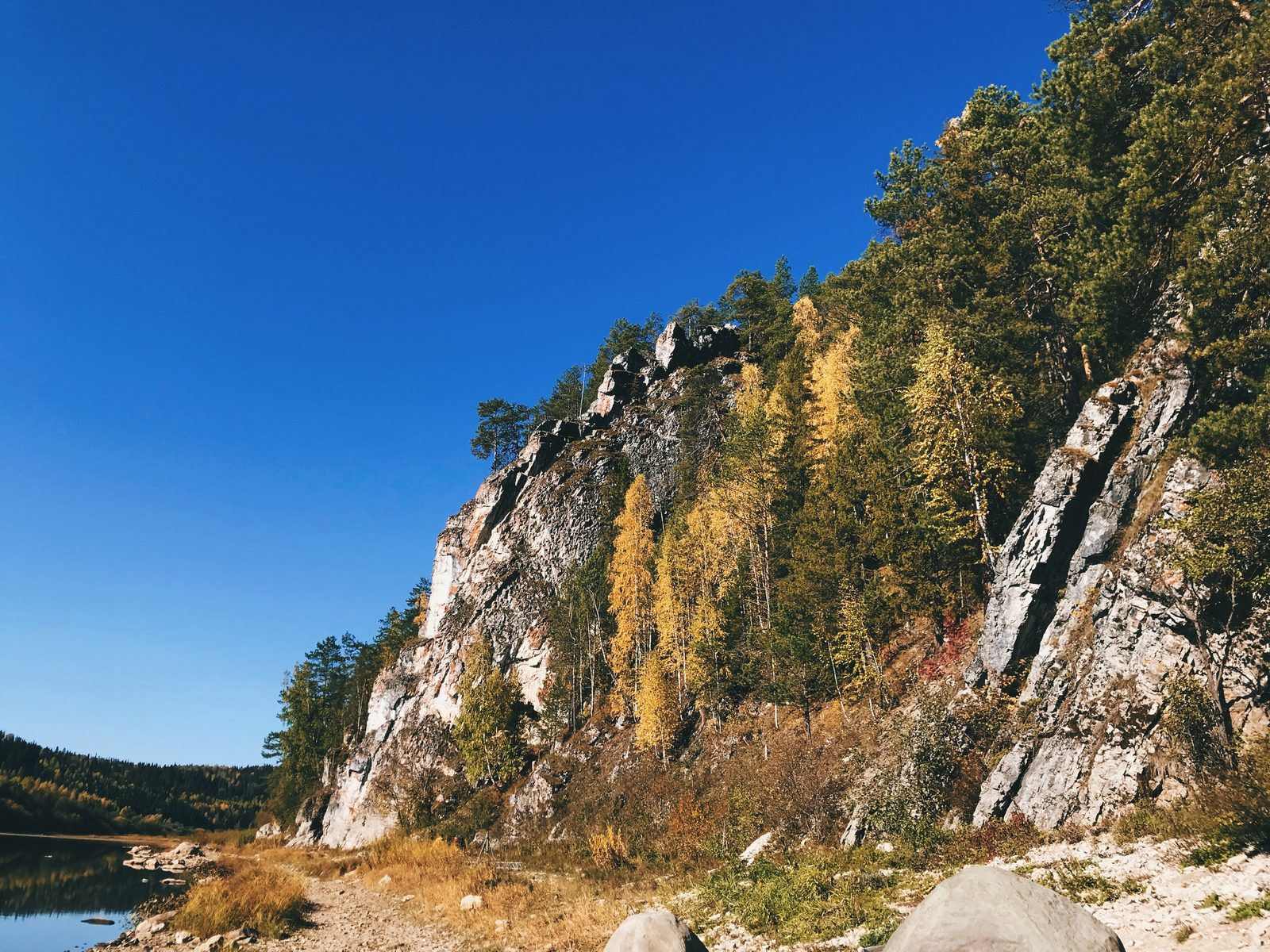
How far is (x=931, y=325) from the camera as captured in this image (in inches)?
1119

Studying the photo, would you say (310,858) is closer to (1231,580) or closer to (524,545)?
(524,545)

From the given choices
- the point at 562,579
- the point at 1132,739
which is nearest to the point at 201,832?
the point at 562,579

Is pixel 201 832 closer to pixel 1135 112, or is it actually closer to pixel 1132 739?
pixel 1132 739

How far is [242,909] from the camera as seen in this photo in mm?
22562

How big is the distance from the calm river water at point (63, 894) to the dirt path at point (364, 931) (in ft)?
25.5

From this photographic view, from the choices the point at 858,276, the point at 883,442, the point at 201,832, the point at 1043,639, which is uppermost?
the point at 858,276

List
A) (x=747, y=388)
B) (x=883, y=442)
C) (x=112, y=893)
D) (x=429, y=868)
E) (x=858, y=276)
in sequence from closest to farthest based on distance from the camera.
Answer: (x=883, y=442)
(x=429, y=868)
(x=112, y=893)
(x=858, y=276)
(x=747, y=388)

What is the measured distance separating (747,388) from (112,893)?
5817 centimetres

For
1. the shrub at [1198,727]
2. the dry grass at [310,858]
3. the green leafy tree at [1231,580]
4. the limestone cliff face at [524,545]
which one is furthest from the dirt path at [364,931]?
the limestone cliff face at [524,545]

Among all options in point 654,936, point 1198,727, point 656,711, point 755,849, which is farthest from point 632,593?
point 654,936

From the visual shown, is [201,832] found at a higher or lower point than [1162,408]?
lower

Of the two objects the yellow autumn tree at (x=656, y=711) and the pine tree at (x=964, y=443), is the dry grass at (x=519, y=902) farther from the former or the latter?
the pine tree at (x=964, y=443)

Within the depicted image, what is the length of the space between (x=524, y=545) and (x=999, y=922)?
65422 mm

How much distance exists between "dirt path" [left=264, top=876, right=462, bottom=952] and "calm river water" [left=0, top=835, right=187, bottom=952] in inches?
306
